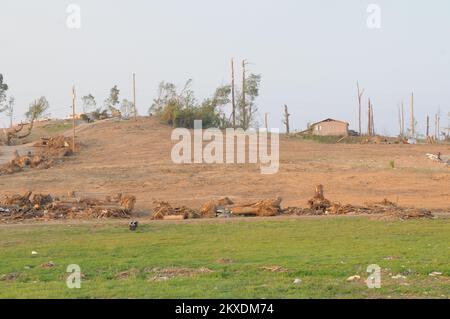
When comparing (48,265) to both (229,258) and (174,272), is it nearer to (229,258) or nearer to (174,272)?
(174,272)

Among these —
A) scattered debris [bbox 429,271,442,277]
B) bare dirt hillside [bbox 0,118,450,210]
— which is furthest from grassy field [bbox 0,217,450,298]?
bare dirt hillside [bbox 0,118,450,210]

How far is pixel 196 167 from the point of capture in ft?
131

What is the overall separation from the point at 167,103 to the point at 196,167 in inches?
792

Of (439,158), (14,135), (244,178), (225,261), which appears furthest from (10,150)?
(225,261)

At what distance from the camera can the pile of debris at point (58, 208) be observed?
2756cm

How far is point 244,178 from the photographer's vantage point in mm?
37219

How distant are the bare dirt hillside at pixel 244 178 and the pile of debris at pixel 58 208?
2038 mm

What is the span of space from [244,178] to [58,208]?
446 inches

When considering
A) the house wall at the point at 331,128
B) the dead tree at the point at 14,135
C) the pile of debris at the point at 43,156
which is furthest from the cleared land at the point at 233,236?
the house wall at the point at 331,128

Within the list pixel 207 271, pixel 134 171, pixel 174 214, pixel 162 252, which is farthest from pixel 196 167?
pixel 207 271

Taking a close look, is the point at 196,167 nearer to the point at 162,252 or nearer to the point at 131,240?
the point at 131,240

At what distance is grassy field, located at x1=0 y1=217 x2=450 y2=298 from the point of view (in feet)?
40.5

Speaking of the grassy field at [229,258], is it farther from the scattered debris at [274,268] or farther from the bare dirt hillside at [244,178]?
the bare dirt hillside at [244,178]
